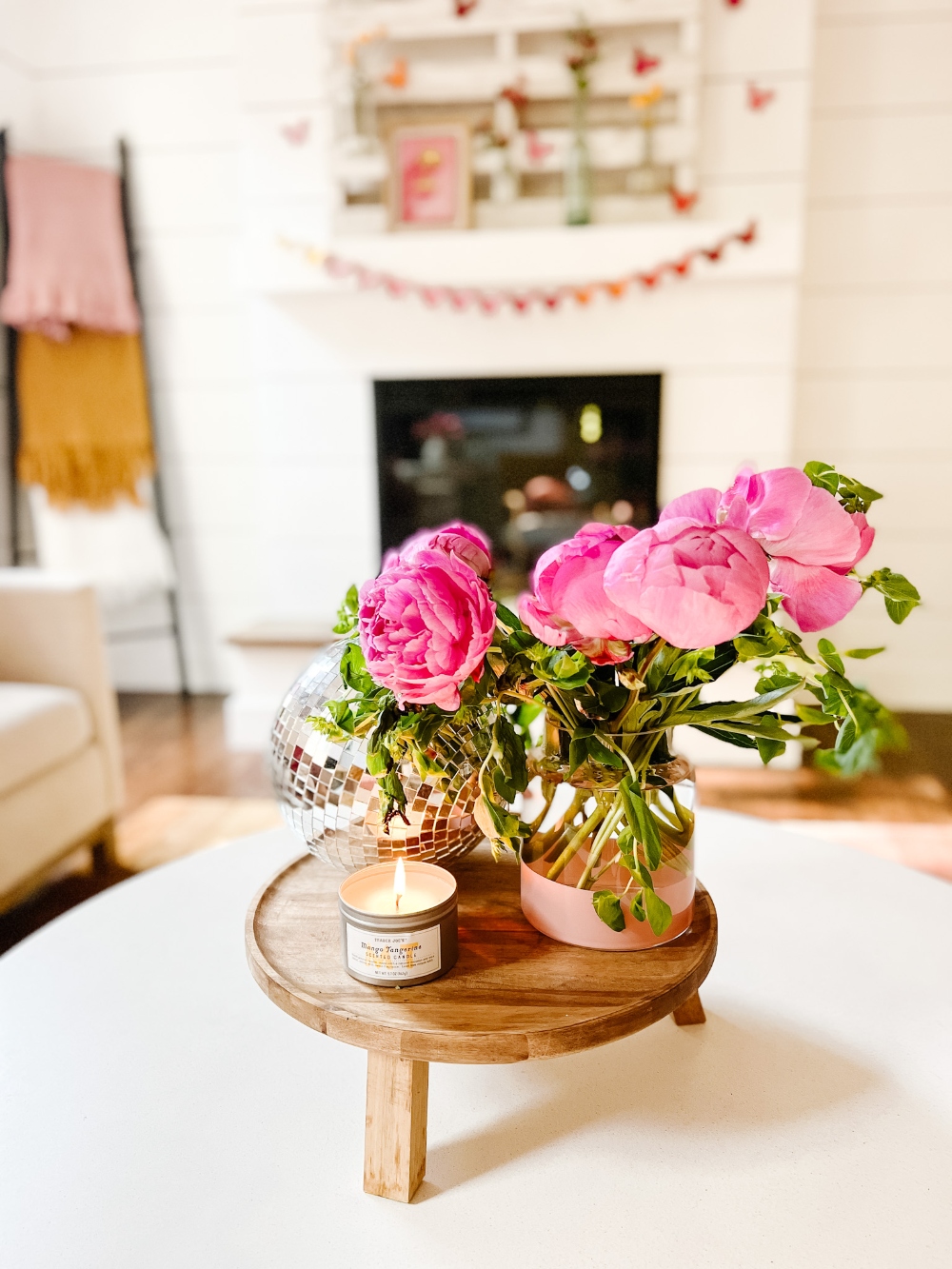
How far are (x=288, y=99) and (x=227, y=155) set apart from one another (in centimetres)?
43

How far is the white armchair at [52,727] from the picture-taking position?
5.45 feet

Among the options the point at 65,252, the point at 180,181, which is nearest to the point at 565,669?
the point at 65,252

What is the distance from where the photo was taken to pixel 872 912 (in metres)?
1.01

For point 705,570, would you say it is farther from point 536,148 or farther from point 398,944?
point 536,148

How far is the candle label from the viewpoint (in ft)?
2.17

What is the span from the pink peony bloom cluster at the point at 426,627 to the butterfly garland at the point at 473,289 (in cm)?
219

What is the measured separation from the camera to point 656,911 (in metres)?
0.65

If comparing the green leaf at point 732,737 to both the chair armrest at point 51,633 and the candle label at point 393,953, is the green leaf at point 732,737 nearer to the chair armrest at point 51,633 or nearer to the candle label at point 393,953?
the candle label at point 393,953

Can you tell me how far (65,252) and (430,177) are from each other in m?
1.16

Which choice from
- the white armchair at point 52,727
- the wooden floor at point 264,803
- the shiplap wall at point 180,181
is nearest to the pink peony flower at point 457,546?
the white armchair at point 52,727

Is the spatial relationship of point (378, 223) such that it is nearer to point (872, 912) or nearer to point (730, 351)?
point (730, 351)

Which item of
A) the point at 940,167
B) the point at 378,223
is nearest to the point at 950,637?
the point at 940,167

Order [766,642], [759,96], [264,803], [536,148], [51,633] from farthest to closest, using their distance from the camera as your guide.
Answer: [536,148], [759,96], [264,803], [51,633], [766,642]

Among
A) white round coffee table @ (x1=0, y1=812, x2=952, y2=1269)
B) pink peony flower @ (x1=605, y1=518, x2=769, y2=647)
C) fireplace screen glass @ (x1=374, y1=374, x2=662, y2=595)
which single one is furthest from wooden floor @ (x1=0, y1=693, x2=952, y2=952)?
pink peony flower @ (x1=605, y1=518, x2=769, y2=647)
